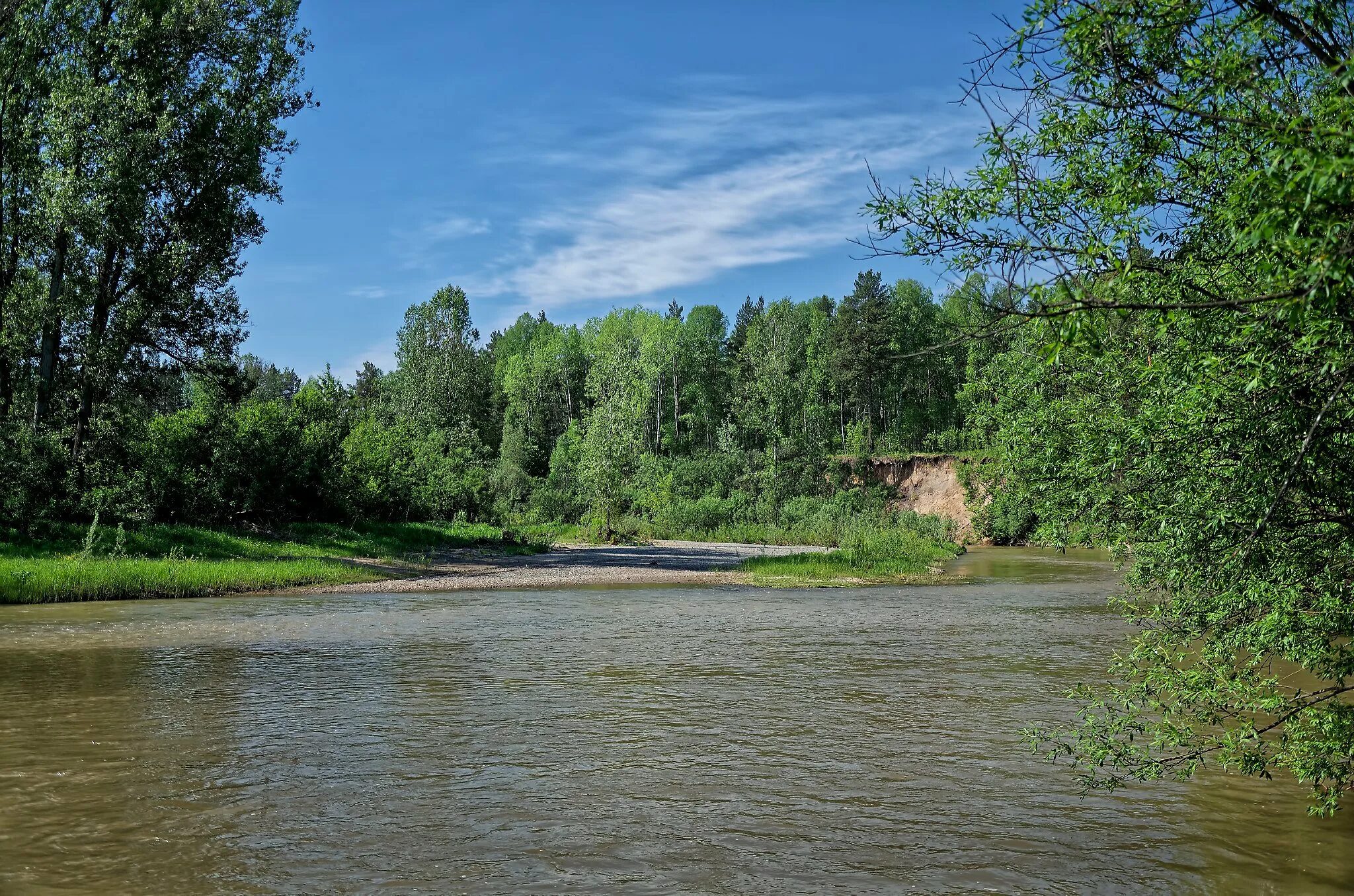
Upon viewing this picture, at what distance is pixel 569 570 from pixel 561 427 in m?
67.1

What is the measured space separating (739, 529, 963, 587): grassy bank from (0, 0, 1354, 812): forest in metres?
4.77

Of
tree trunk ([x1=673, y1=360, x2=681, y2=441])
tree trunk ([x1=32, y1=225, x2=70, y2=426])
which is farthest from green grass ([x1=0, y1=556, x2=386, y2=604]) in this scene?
tree trunk ([x1=673, y1=360, x2=681, y2=441])

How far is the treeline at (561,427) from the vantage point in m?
33.7

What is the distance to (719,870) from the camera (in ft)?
24.2

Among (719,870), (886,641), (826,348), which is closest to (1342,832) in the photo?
(719,870)

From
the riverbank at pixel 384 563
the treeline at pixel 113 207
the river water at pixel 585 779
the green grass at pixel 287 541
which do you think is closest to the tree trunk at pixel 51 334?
the treeline at pixel 113 207

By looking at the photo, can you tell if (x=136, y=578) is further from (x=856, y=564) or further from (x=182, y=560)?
(x=856, y=564)

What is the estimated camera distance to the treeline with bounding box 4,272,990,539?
33688 mm

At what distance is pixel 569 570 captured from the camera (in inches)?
1416

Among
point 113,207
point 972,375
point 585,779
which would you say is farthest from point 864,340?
point 585,779

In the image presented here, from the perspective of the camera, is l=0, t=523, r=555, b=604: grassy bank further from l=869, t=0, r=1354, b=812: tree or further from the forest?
l=869, t=0, r=1354, b=812: tree

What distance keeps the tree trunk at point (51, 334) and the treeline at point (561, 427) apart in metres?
1.71

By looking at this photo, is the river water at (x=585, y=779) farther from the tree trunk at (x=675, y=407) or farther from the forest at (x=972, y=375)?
the tree trunk at (x=675, y=407)

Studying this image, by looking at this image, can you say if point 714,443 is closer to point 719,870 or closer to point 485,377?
point 485,377
